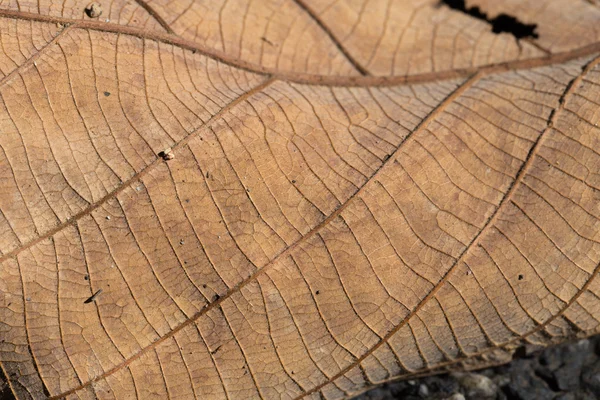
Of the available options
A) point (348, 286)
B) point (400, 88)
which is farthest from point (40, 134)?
point (400, 88)

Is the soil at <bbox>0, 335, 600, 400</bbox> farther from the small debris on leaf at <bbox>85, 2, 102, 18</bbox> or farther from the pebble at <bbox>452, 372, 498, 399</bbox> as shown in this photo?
the small debris on leaf at <bbox>85, 2, 102, 18</bbox>

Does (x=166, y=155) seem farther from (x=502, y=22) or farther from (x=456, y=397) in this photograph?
(x=502, y=22)

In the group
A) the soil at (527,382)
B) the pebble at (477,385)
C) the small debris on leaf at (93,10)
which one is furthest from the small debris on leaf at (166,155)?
the pebble at (477,385)

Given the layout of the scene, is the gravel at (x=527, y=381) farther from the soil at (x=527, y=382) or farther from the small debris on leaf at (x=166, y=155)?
the small debris on leaf at (x=166, y=155)

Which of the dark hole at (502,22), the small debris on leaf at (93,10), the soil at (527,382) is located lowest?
the soil at (527,382)

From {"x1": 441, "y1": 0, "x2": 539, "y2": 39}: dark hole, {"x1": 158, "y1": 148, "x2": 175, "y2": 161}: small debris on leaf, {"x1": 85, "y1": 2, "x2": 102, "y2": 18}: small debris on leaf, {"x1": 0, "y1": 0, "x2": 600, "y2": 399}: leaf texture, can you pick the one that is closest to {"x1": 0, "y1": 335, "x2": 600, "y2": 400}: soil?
{"x1": 0, "y1": 0, "x2": 600, "y2": 399}: leaf texture

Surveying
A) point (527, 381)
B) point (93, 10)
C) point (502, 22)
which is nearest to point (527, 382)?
point (527, 381)
